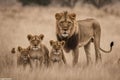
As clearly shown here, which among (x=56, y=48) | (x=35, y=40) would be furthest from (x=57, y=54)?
(x=35, y=40)

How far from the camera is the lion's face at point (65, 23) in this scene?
2.21m

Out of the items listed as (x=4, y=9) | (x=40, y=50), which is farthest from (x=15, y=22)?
(x=40, y=50)

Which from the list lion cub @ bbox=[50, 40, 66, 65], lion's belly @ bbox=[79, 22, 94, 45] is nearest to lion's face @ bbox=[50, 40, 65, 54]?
lion cub @ bbox=[50, 40, 66, 65]

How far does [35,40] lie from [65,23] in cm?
22

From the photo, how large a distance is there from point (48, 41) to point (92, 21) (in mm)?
317

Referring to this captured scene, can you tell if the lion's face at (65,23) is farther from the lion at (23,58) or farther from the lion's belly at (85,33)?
the lion at (23,58)

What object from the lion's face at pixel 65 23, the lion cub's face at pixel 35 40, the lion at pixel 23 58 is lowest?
the lion at pixel 23 58

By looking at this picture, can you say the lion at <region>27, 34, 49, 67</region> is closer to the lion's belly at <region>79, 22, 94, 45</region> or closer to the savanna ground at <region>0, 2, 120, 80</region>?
the savanna ground at <region>0, 2, 120, 80</region>

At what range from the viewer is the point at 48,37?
2.21m

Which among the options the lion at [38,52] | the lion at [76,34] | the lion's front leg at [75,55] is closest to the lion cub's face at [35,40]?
the lion at [38,52]

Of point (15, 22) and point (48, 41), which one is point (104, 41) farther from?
point (15, 22)

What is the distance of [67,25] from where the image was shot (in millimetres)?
2211

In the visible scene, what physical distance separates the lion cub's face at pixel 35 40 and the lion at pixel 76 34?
0.38ft

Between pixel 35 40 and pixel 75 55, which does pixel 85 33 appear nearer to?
pixel 75 55
